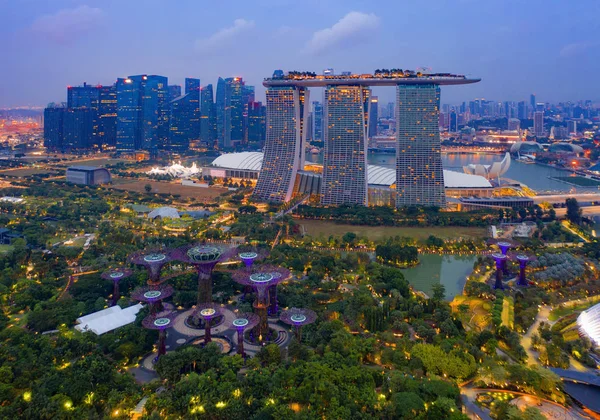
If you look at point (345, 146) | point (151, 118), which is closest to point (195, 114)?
point (151, 118)

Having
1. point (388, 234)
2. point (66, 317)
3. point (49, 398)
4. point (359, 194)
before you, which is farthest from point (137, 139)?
point (49, 398)

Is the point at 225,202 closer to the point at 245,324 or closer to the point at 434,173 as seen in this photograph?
the point at 434,173

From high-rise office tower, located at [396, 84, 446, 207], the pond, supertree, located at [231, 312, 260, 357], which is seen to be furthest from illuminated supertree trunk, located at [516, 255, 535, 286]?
high-rise office tower, located at [396, 84, 446, 207]

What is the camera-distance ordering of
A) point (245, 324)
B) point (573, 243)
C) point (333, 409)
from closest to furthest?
point (333, 409)
point (245, 324)
point (573, 243)

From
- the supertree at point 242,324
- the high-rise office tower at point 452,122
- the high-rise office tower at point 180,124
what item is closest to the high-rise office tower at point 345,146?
the supertree at point 242,324

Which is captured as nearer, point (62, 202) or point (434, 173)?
point (434, 173)

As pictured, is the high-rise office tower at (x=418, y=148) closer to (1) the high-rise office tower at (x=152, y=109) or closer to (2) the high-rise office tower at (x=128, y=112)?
(1) the high-rise office tower at (x=152, y=109)

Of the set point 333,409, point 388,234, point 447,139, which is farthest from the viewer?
point 447,139
